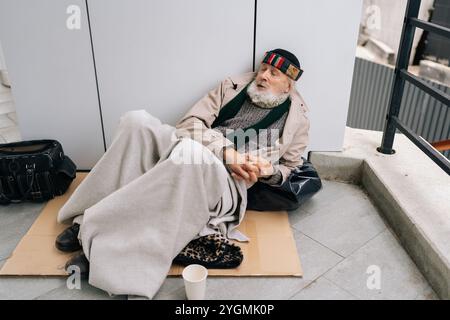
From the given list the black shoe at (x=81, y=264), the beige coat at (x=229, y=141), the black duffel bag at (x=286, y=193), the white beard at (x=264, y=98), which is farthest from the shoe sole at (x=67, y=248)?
the white beard at (x=264, y=98)

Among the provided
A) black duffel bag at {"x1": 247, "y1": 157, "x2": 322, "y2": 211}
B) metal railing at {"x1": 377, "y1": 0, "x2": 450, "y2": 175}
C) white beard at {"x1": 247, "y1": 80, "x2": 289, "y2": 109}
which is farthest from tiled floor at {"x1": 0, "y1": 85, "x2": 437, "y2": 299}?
white beard at {"x1": 247, "y1": 80, "x2": 289, "y2": 109}

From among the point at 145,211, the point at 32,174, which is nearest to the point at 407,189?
the point at 145,211

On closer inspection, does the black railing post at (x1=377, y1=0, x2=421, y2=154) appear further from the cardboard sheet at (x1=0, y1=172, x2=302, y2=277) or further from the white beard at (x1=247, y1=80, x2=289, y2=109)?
the cardboard sheet at (x1=0, y1=172, x2=302, y2=277)

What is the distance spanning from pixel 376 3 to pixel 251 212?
5288mm

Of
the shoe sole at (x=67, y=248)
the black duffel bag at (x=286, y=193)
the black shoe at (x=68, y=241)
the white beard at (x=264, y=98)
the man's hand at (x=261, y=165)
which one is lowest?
the shoe sole at (x=67, y=248)

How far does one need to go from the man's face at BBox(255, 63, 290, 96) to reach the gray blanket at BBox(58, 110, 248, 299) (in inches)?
21.2

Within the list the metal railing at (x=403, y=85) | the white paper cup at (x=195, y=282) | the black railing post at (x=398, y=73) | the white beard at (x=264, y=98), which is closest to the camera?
the white paper cup at (x=195, y=282)

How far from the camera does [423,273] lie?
1616 millimetres

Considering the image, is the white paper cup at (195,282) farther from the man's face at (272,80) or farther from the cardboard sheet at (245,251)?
the man's face at (272,80)

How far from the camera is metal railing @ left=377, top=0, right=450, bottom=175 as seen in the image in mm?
1887

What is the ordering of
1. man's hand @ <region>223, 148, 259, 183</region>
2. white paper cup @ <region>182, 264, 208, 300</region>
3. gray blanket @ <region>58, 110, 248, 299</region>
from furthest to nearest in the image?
man's hand @ <region>223, 148, 259, 183</region> → gray blanket @ <region>58, 110, 248, 299</region> → white paper cup @ <region>182, 264, 208, 300</region>

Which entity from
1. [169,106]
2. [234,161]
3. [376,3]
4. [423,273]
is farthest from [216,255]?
[376,3]

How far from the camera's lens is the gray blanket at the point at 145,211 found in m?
1.51

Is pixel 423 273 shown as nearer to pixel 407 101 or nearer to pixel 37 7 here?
pixel 37 7
